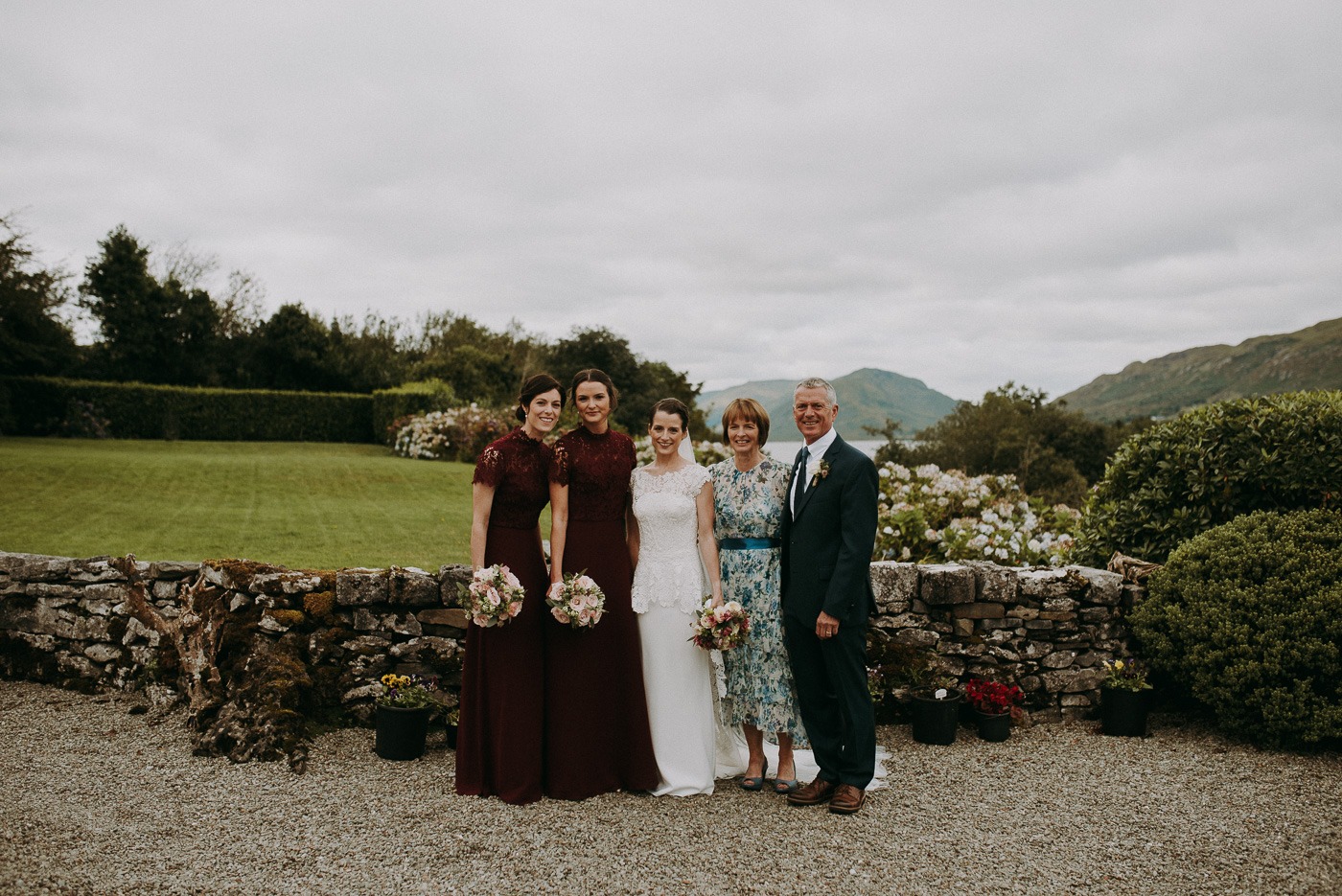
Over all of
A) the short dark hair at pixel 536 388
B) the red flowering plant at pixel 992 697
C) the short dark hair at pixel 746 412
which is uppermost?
the short dark hair at pixel 536 388

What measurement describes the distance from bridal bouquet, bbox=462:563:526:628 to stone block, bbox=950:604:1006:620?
3.35 meters

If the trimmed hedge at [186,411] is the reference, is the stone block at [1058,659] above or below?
below

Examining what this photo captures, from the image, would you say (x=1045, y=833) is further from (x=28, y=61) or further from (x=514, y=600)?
(x=28, y=61)

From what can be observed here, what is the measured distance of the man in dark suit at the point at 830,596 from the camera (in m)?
4.56

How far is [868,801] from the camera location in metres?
4.75

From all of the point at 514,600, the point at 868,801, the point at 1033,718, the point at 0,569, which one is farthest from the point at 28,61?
the point at 1033,718

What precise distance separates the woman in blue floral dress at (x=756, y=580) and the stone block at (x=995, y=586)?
2.00m

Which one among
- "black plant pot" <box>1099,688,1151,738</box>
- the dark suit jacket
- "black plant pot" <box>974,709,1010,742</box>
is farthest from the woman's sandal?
"black plant pot" <box>1099,688,1151,738</box>

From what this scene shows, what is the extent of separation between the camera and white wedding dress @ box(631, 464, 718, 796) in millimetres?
4918

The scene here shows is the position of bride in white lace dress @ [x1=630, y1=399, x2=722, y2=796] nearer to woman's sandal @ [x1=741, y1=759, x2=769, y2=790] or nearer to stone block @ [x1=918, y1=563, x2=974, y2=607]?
woman's sandal @ [x1=741, y1=759, x2=769, y2=790]

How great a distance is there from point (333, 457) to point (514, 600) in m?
17.5

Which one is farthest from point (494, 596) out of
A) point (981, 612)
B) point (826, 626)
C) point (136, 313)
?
point (136, 313)

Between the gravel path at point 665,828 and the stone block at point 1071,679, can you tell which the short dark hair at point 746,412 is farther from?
the stone block at point 1071,679

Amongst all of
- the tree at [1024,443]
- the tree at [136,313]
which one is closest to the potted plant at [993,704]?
the tree at [1024,443]
